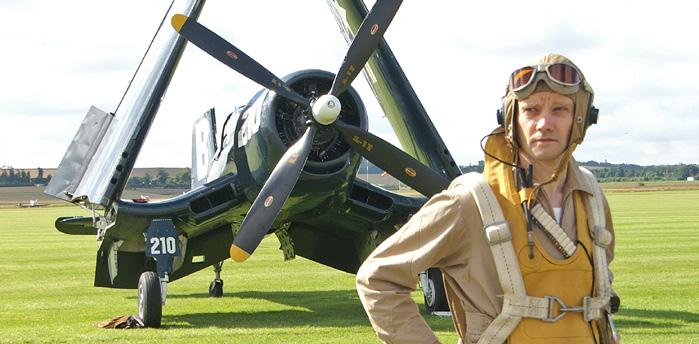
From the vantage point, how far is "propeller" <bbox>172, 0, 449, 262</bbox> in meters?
11.0

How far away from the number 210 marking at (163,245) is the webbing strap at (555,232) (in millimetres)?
10218

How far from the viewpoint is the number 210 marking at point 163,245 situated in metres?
12.7

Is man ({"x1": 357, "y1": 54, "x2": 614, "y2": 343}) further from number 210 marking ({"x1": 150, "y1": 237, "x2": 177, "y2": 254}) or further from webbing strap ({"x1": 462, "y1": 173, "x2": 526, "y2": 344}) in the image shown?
number 210 marking ({"x1": 150, "y1": 237, "x2": 177, "y2": 254})

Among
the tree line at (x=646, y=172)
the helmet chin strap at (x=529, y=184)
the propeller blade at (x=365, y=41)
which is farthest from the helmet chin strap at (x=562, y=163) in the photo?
the tree line at (x=646, y=172)

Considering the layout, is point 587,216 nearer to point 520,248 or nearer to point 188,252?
point 520,248

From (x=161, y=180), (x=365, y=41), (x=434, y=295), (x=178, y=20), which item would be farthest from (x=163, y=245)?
(x=161, y=180)

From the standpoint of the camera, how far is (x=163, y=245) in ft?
41.9

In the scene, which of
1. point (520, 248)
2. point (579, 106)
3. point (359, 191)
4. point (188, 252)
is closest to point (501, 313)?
point (520, 248)

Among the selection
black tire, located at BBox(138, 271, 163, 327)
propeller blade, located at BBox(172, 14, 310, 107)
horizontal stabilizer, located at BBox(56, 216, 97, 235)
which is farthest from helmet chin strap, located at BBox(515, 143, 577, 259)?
horizontal stabilizer, located at BBox(56, 216, 97, 235)

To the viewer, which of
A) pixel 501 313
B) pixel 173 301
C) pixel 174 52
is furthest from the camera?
pixel 173 301

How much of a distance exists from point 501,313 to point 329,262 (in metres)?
12.7

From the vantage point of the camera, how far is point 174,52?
39.3 ft

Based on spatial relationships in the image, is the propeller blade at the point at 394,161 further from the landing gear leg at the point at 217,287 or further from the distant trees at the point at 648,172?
the distant trees at the point at 648,172

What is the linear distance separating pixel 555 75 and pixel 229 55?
29.5 feet
